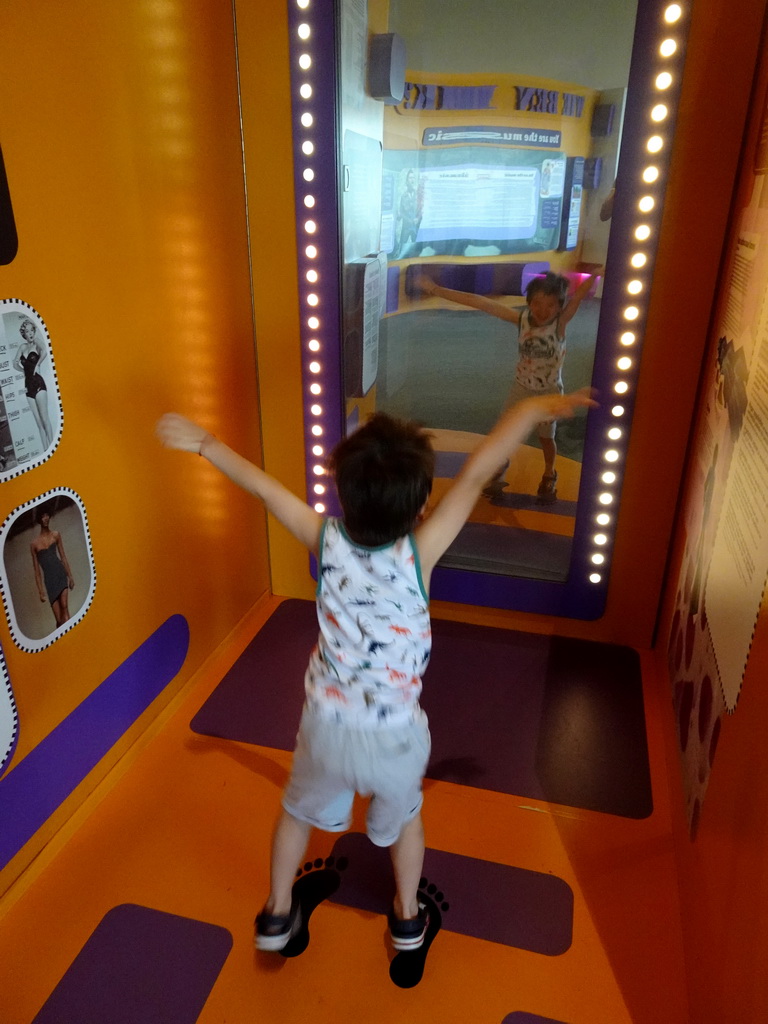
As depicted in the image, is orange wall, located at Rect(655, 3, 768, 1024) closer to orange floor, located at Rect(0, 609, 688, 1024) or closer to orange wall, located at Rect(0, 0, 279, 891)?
orange floor, located at Rect(0, 609, 688, 1024)

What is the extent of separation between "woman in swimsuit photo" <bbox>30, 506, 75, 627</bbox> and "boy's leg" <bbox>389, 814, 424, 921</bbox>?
2.29 ft

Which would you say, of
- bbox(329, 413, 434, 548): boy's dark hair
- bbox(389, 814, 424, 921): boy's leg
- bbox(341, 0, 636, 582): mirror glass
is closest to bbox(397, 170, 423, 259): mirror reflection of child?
bbox(341, 0, 636, 582): mirror glass

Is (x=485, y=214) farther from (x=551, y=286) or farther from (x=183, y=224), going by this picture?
(x=183, y=224)

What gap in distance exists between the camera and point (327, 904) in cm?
124

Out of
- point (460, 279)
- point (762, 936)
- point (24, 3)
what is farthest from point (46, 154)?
point (762, 936)

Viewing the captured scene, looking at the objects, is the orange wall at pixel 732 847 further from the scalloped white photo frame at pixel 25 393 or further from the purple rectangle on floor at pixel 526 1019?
the scalloped white photo frame at pixel 25 393

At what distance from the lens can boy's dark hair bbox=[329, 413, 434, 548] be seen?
0.90 m

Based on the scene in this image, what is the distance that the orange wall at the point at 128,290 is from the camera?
112 centimetres

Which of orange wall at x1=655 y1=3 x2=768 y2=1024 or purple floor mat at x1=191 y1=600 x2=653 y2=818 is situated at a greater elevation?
orange wall at x1=655 y1=3 x2=768 y2=1024

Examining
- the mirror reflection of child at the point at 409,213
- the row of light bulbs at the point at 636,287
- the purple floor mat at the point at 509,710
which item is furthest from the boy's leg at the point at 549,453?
the mirror reflection of child at the point at 409,213

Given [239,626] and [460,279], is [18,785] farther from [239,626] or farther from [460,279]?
[460,279]

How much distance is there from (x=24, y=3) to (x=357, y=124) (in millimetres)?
780

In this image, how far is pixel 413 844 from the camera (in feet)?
3.72

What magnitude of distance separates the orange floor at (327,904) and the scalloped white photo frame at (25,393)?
73 centimetres
